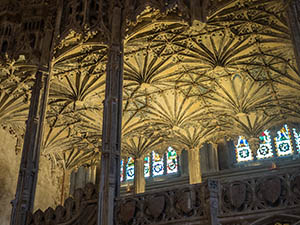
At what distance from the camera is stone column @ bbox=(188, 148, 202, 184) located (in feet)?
68.4

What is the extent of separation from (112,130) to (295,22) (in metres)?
6.14

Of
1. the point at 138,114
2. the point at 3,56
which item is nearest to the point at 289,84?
the point at 138,114

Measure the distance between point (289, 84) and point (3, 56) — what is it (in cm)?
1202

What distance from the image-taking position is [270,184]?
999cm

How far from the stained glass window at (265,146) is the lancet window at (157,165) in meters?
4.82

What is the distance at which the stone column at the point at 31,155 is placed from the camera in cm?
1252

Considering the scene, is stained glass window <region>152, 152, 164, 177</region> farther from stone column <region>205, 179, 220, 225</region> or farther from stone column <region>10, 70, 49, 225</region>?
stone column <region>205, 179, 220, 225</region>

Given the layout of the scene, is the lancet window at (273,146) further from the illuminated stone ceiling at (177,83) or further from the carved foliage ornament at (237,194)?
the carved foliage ornament at (237,194)

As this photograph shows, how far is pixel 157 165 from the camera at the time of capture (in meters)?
25.2

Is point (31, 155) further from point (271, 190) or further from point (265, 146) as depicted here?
point (265, 146)

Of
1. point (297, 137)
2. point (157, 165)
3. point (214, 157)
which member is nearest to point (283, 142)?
point (297, 137)

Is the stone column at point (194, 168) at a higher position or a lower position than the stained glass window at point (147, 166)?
lower

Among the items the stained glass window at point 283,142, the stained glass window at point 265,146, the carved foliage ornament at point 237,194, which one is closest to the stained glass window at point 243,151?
the stained glass window at point 265,146

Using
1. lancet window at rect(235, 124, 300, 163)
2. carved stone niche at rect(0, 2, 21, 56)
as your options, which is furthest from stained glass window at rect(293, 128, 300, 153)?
carved stone niche at rect(0, 2, 21, 56)
